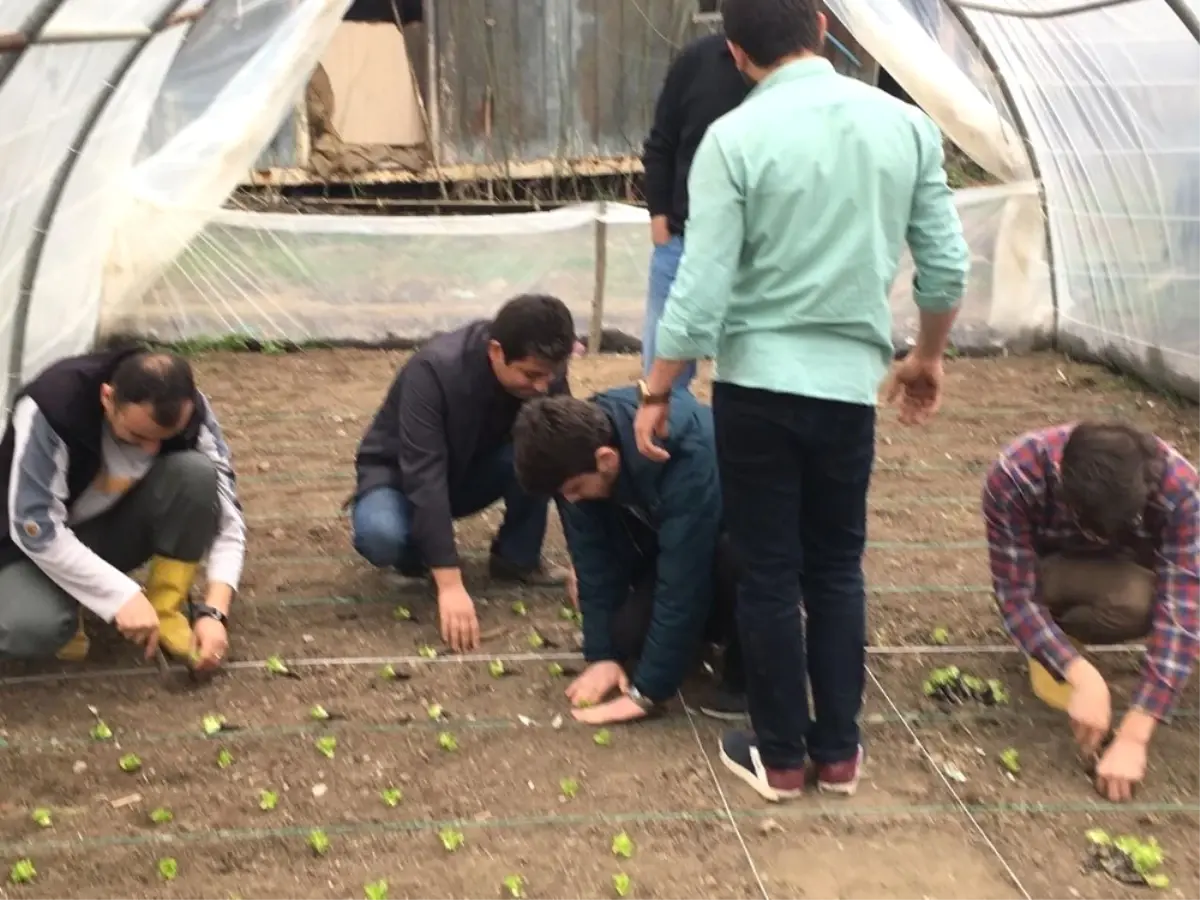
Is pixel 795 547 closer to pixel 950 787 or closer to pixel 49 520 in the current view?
pixel 950 787

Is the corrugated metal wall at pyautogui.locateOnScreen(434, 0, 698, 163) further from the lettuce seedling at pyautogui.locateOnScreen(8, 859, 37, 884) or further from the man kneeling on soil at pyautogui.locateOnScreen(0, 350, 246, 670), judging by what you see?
the lettuce seedling at pyautogui.locateOnScreen(8, 859, 37, 884)

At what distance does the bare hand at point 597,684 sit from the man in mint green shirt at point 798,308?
536 mm

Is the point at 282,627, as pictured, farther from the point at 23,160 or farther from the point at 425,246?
the point at 425,246

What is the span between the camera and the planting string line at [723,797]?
218cm

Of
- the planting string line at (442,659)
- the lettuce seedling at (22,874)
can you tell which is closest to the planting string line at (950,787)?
the planting string line at (442,659)

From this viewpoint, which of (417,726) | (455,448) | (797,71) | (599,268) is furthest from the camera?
(599,268)

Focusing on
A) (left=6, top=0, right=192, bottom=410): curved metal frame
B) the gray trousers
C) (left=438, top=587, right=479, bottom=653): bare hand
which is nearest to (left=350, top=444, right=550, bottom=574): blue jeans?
(left=438, top=587, right=479, bottom=653): bare hand

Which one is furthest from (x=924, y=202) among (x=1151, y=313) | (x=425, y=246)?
(x=425, y=246)

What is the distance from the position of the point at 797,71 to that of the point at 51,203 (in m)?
3.17

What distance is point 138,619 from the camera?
2.68 meters

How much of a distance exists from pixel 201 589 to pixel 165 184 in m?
2.72

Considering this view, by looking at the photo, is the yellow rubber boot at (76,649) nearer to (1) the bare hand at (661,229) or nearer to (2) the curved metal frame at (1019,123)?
(1) the bare hand at (661,229)

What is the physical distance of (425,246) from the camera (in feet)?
19.6

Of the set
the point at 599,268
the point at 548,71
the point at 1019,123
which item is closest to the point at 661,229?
the point at 599,268
